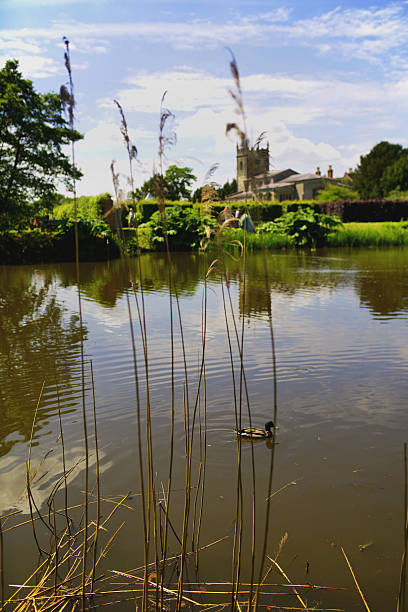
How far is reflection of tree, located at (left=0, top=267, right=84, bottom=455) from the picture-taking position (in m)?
3.83

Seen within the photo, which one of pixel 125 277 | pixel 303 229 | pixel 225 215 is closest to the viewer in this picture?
pixel 225 215

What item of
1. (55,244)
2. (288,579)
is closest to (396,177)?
(55,244)

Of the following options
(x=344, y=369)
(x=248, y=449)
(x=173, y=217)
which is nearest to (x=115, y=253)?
(x=173, y=217)

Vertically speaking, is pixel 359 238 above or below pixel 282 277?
above

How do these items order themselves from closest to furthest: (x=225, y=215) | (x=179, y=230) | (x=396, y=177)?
(x=225, y=215) < (x=179, y=230) < (x=396, y=177)

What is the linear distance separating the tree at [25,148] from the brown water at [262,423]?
8.93 m

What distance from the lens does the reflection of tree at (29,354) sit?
3.83 metres

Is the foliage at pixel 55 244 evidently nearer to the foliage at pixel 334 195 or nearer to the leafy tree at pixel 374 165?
the foliage at pixel 334 195

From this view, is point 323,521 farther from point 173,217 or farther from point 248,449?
point 173,217

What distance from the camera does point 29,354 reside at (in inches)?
218

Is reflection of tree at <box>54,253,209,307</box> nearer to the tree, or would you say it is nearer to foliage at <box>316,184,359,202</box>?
the tree

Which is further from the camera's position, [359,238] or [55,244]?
[359,238]

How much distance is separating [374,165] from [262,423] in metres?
52.3

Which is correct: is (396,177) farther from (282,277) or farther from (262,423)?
(262,423)
